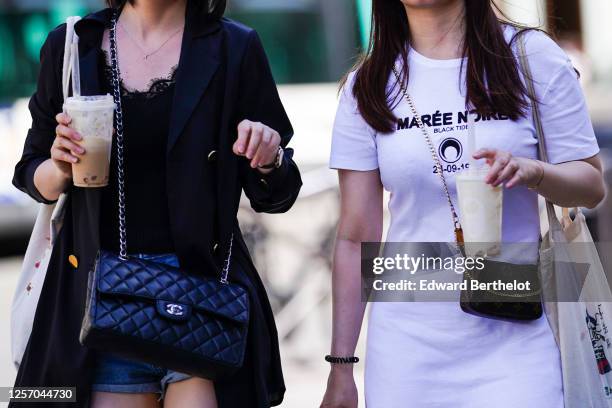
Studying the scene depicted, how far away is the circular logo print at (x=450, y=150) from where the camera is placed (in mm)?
2961

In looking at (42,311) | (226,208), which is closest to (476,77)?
(226,208)

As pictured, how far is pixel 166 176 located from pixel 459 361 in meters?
0.89

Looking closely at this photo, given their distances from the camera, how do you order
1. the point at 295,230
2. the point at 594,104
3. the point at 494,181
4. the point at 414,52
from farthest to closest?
the point at 594,104 → the point at 295,230 → the point at 414,52 → the point at 494,181

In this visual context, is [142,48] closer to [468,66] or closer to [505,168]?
[468,66]

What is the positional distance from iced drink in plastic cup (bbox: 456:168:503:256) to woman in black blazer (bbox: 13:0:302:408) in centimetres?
52

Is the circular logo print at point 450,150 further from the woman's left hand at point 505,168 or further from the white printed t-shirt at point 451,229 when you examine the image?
the woman's left hand at point 505,168

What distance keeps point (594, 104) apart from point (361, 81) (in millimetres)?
17605

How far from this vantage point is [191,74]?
3.04 m

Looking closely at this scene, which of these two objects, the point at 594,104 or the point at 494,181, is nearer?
the point at 494,181

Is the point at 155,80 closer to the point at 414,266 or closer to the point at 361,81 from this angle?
the point at 361,81

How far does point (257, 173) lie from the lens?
3066 millimetres

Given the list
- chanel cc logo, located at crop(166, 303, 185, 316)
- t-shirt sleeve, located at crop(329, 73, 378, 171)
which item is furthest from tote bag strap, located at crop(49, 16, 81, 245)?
t-shirt sleeve, located at crop(329, 73, 378, 171)

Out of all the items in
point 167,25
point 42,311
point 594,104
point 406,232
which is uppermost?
point 594,104

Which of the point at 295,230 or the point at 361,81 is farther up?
the point at 295,230
